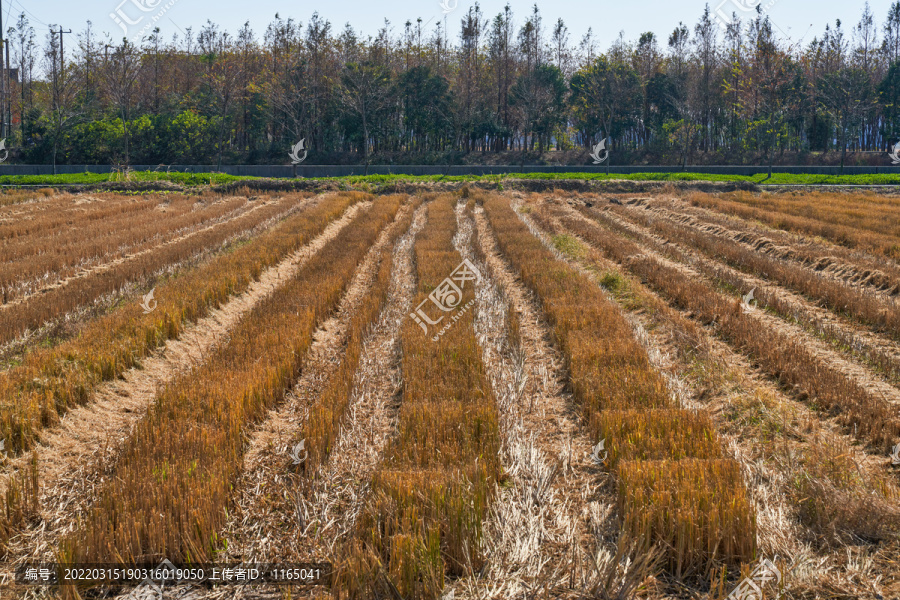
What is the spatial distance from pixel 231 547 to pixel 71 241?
45.4 feet

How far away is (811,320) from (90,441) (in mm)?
8773

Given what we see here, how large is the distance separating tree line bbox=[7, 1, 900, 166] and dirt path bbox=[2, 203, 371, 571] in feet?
113

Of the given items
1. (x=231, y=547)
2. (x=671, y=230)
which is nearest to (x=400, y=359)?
(x=231, y=547)

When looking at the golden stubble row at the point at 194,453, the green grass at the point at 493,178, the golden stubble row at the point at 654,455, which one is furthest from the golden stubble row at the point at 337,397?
the green grass at the point at 493,178

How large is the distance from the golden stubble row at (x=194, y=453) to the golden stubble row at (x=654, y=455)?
2688 mm

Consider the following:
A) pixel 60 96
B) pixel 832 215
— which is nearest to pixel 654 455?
pixel 832 215

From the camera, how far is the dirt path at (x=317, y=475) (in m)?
3.99

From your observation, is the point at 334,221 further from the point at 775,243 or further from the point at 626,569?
the point at 626,569

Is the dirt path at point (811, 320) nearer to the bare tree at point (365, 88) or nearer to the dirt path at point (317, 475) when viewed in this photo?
the dirt path at point (317, 475)

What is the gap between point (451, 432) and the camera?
5121mm

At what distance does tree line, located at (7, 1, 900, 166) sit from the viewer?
42.2m

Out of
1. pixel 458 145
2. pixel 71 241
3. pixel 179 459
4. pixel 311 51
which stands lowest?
pixel 179 459

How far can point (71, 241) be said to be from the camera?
593 inches

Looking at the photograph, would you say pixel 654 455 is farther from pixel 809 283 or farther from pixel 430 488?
pixel 809 283
